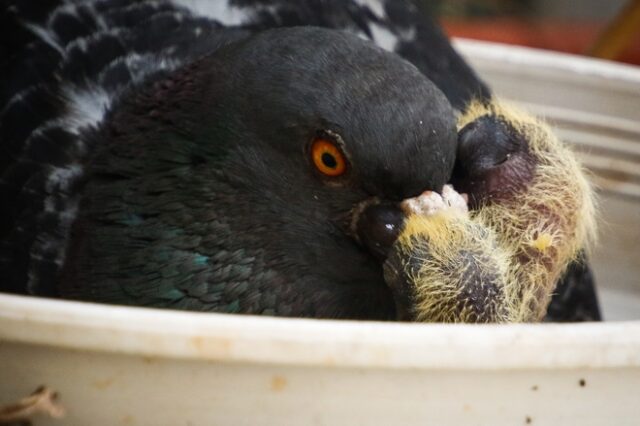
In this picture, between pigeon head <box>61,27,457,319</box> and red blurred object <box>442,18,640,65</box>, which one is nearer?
pigeon head <box>61,27,457,319</box>

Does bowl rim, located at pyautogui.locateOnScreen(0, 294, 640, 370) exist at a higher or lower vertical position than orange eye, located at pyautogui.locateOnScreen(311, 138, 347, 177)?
higher

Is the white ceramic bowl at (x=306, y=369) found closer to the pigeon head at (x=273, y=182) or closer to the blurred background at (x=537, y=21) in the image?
the pigeon head at (x=273, y=182)

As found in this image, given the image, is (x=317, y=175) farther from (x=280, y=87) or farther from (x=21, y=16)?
(x=21, y=16)

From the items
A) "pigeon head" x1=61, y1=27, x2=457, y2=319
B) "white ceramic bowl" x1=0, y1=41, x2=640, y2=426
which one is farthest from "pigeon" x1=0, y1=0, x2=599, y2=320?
"white ceramic bowl" x1=0, y1=41, x2=640, y2=426

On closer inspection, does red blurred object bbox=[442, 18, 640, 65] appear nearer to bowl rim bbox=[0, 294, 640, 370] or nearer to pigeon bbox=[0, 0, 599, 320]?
pigeon bbox=[0, 0, 599, 320]

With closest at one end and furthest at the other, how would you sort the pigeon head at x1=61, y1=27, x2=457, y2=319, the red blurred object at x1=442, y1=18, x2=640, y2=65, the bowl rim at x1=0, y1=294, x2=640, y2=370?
1. the bowl rim at x1=0, y1=294, x2=640, y2=370
2. the pigeon head at x1=61, y1=27, x2=457, y2=319
3. the red blurred object at x1=442, y1=18, x2=640, y2=65

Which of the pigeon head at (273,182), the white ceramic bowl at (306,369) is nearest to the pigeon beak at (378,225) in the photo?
the pigeon head at (273,182)

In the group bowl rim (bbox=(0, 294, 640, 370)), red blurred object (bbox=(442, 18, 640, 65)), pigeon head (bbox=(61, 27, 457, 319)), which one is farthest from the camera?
red blurred object (bbox=(442, 18, 640, 65))

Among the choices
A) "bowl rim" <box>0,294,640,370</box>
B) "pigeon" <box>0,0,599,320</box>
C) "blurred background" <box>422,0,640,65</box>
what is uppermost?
"bowl rim" <box>0,294,640,370</box>
